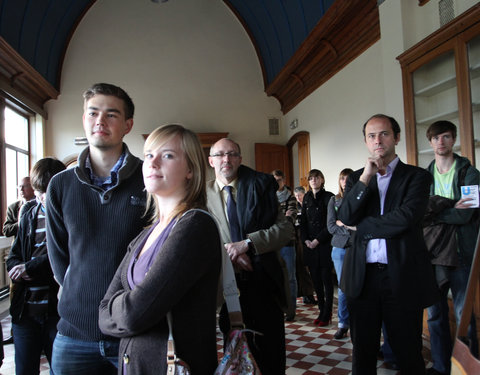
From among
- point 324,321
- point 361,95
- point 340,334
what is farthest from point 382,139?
point 361,95

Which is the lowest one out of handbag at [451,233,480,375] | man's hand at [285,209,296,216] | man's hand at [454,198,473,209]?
handbag at [451,233,480,375]

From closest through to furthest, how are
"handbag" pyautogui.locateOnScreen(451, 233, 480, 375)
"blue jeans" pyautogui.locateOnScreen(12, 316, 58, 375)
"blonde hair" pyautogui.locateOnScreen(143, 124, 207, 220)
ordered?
"handbag" pyautogui.locateOnScreen(451, 233, 480, 375) → "blonde hair" pyautogui.locateOnScreen(143, 124, 207, 220) → "blue jeans" pyautogui.locateOnScreen(12, 316, 58, 375)

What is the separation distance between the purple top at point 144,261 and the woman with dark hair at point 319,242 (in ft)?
11.8

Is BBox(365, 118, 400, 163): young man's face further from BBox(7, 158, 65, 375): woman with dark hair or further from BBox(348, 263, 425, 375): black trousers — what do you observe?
BBox(7, 158, 65, 375): woman with dark hair

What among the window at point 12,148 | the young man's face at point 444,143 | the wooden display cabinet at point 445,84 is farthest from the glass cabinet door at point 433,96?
the window at point 12,148

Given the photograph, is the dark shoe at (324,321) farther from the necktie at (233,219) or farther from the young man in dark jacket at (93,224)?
the young man in dark jacket at (93,224)

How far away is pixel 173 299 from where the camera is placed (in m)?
1.15

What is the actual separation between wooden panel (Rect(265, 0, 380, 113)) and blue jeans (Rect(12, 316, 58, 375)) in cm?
540

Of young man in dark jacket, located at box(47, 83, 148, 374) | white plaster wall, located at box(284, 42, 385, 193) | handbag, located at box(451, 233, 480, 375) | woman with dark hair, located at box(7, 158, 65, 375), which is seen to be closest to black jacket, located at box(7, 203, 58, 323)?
woman with dark hair, located at box(7, 158, 65, 375)

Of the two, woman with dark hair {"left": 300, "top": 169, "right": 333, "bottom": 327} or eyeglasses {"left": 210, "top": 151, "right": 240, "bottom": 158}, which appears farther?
woman with dark hair {"left": 300, "top": 169, "right": 333, "bottom": 327}

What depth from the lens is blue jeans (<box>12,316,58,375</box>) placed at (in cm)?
242

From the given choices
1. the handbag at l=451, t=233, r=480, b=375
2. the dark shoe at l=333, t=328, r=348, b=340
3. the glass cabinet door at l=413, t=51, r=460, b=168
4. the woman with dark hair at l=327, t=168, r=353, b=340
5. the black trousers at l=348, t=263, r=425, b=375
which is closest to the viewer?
the handbag at l=451, t=233, r=480, b=375

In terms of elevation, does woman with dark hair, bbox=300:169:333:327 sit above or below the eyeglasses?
below

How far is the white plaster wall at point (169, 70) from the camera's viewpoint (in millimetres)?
10375
